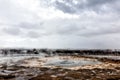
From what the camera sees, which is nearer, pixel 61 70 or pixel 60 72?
pixel 60 72

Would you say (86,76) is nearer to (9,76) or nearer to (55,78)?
(55,78)

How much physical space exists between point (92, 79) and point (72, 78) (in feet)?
8.25

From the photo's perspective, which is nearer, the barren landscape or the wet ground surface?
the wet ground surface

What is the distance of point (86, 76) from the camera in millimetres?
35500

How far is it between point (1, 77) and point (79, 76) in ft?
32.6

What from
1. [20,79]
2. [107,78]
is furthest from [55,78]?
[107,78]

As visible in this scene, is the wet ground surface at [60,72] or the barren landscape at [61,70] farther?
the barren landscape at [61,70]

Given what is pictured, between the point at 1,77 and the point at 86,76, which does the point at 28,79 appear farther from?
the point at 86,76

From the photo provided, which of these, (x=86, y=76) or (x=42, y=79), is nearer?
(x=42, y=79)

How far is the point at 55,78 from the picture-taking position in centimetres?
3378

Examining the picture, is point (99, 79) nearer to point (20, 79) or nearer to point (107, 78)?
point (107, 78)

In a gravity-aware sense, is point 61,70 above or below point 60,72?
above

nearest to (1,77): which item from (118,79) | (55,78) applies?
(55,78)

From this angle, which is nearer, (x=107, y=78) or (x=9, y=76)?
(x=107, y=78)
